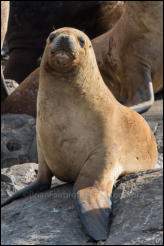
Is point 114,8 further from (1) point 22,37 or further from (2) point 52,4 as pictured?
(1) point 22,37

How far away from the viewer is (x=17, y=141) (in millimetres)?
7574

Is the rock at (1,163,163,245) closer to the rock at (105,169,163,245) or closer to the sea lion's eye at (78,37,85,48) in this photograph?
the rock at (105,169,163,245)

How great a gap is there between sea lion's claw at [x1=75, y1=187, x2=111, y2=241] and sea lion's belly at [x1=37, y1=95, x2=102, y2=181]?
0.36 metres

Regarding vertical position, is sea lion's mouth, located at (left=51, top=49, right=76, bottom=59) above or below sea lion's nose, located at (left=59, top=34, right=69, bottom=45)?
below

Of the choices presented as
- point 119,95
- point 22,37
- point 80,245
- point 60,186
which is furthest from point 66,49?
point 22,37

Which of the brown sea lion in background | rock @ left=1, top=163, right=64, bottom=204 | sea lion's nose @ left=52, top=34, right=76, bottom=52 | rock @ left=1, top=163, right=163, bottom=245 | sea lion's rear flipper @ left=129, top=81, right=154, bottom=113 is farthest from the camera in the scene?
the brown sea lion in background

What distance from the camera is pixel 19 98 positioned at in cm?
937

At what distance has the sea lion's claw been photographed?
355 cm

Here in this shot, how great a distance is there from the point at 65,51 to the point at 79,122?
50 cm

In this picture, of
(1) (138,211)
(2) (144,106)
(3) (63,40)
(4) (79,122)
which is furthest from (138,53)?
(1) (138,211)

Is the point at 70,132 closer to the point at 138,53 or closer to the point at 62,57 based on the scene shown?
the point at 62,57

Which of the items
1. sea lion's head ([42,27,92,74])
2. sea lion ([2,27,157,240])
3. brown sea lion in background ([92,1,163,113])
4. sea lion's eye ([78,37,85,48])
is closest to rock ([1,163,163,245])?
sea lion ([2,27,157,240])

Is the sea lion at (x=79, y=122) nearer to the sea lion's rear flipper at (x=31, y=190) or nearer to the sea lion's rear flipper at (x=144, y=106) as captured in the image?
the sea lion's rear flipper at (x=31, y=190)

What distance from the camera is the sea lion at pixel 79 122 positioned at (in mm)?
4160
